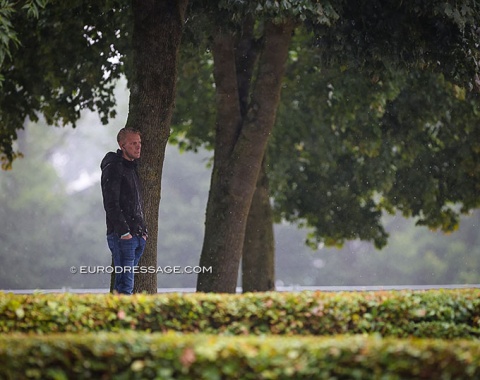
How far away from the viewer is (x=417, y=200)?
22.5 metres

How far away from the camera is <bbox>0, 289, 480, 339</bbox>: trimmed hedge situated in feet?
24.8

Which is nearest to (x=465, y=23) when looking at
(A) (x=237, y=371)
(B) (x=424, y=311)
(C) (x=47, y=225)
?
(B) (x=424, y=311)

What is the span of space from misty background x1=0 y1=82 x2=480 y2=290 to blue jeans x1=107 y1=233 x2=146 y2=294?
152 ft

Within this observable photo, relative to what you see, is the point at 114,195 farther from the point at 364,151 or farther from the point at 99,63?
the point at 364,151

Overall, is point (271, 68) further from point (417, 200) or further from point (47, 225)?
point (47, 225)

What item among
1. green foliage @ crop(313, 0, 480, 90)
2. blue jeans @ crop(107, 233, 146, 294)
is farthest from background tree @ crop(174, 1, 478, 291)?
blue jeans @ crop(107, 233, 146, 294)

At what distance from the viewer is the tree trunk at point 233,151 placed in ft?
47.6

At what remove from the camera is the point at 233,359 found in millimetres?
5148

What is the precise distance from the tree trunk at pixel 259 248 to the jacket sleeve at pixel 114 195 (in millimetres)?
7590

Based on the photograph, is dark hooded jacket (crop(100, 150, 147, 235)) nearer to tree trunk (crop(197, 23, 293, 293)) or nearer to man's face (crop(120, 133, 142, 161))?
man's face (crop(120, 133, 142, 161))

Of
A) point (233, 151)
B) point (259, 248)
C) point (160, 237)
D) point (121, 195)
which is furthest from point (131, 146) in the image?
point (160, 237)

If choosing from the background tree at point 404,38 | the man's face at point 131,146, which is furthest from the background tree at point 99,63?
the background tree at point 404,38

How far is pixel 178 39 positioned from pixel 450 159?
1129 centimetres

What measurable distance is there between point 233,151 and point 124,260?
4495 mm
